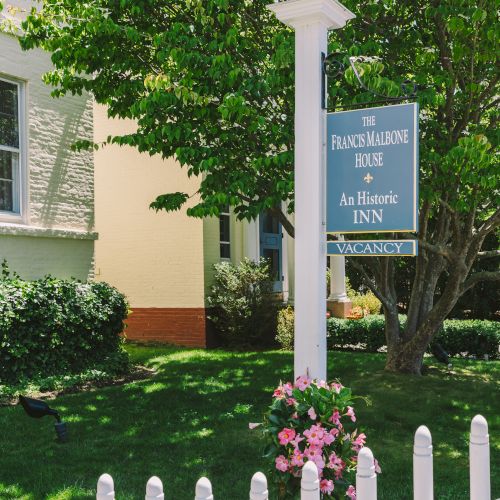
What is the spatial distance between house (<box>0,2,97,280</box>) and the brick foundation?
296cm

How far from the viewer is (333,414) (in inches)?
147

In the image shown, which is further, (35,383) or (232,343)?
(232,343)

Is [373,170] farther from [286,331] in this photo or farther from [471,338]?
[471,338]

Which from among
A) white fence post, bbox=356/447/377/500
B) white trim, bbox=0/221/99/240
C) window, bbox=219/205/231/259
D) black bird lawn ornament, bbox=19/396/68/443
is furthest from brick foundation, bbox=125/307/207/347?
white fence post, bbox=356/447/377/500

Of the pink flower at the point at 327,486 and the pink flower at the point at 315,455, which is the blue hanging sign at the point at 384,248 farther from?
the pink flower at the point at 327,486

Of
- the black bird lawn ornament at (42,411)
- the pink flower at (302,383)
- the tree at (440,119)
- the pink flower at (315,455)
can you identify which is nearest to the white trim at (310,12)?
the tree at (440,119)

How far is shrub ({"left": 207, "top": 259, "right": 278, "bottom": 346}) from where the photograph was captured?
45.0ft

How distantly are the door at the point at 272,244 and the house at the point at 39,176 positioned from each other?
5.66 metres

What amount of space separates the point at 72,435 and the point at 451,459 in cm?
362

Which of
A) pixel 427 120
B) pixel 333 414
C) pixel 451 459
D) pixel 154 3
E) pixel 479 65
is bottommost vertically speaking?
pixel 451 459

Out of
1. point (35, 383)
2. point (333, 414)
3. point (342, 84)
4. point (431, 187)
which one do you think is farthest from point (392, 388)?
point (333, 414)

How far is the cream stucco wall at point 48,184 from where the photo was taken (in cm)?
1035

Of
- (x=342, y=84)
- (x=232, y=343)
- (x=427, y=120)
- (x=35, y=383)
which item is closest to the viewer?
(x=342, y=84)

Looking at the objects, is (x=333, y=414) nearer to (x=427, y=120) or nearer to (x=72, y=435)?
(x=72, y=435)
